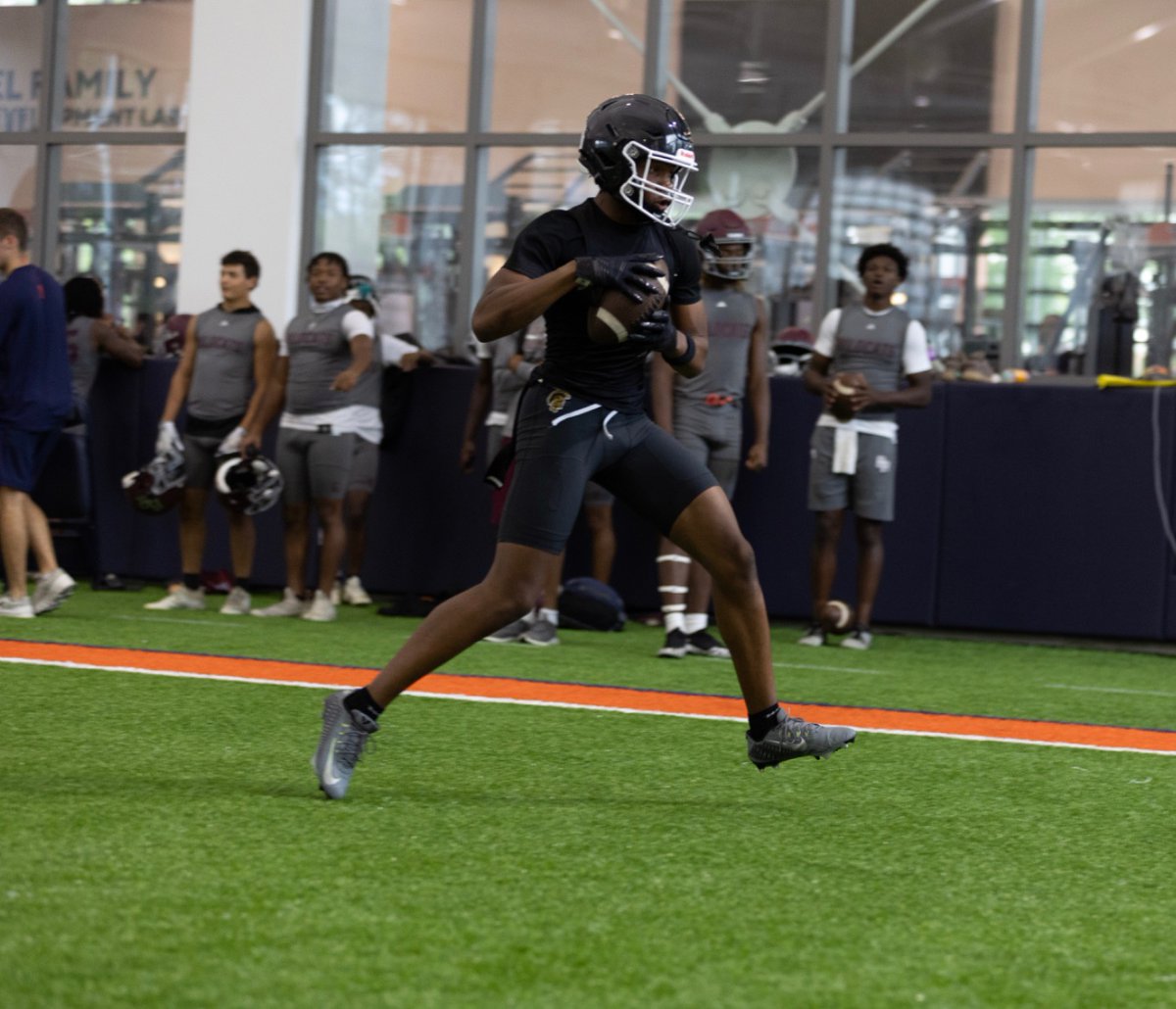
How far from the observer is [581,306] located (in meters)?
4.67

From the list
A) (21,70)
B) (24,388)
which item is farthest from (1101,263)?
(21,70)

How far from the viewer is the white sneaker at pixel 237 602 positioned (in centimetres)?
992

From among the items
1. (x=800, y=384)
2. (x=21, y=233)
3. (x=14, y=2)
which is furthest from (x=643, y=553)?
(x=14, y=2)

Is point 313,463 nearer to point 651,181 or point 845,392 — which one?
point 845,392

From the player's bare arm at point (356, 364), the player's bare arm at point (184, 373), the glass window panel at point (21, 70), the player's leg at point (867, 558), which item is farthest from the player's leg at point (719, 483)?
the glass window panel at point (21, 70)

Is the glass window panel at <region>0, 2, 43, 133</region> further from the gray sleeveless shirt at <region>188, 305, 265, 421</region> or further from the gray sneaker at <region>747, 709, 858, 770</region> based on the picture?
the gray sneaker at <region>747, 709, 858, 770</region>

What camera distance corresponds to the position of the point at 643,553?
35.2ft

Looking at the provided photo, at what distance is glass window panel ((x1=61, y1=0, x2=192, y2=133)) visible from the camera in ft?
42.9

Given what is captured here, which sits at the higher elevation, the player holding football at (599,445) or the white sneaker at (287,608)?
the player holding football at (599,445)

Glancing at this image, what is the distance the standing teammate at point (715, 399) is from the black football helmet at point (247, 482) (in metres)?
2.23

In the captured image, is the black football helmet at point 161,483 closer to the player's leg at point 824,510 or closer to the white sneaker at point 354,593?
the white sneaker at point 354,593

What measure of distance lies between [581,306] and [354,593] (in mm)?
6384

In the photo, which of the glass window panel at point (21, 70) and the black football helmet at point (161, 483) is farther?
the glass window panel at point (21, 70)

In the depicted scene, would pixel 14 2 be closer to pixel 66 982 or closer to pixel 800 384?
pixel 800 384
